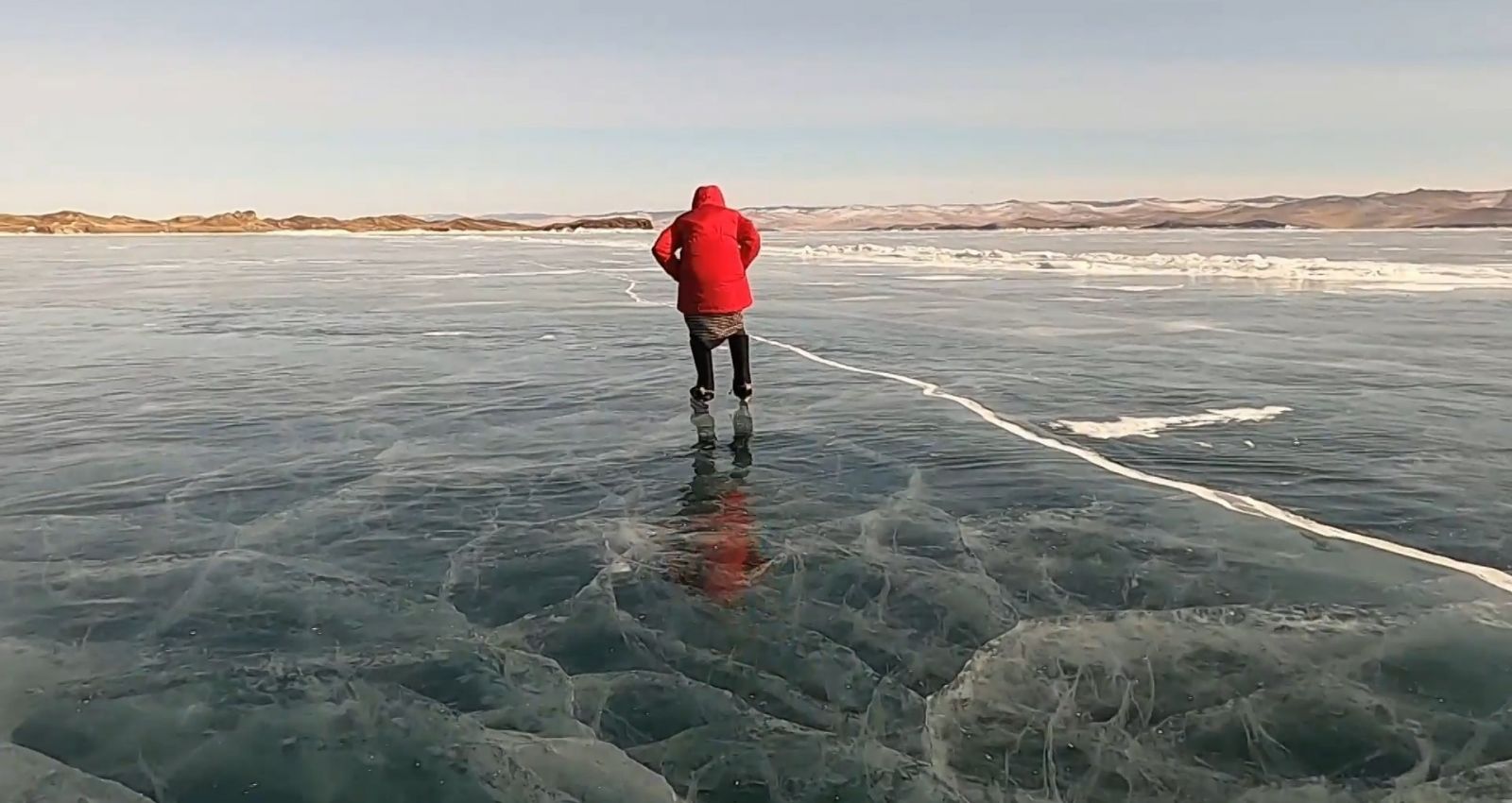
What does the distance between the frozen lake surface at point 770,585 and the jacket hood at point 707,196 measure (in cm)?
186

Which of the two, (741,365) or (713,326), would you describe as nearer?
(713,326)

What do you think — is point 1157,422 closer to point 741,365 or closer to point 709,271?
point 741,365

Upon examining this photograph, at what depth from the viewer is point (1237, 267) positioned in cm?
2925

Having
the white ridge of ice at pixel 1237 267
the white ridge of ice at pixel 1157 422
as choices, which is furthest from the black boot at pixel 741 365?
the white ridge of ice at pixel 1237 267

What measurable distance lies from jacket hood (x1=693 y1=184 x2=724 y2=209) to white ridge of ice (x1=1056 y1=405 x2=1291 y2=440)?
3528mm

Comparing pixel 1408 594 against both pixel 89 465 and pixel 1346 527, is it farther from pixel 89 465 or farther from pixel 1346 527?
pixel 89 465

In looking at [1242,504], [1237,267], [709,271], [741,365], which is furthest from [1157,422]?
[1237,267]

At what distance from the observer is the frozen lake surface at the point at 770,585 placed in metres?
3.55

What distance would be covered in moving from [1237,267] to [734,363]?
23.9m

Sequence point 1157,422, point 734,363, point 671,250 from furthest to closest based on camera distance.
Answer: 1. point 734,363
2. point 671,250
3. point 1157,422

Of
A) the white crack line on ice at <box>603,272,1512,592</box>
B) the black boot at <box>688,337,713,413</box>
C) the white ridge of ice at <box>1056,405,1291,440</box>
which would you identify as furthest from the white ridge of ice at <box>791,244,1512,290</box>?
the black boot at <box>688,337,713,413</box>

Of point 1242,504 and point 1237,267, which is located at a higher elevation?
point 1237,267

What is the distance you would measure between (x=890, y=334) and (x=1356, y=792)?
39.5 ft

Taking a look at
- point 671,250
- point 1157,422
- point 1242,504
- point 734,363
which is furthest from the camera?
point 734,363
